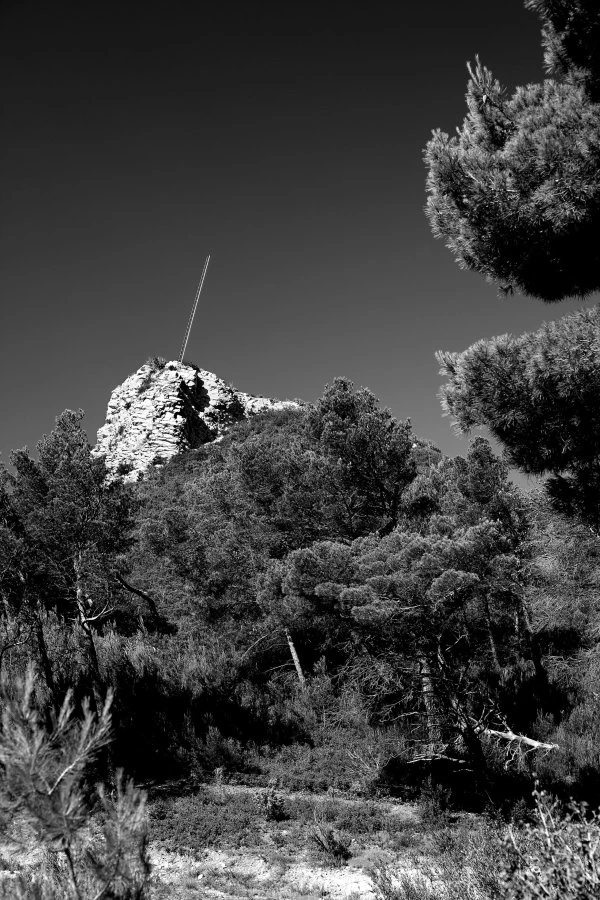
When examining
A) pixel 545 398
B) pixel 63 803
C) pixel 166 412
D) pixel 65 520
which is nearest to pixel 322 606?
pixel 65 520

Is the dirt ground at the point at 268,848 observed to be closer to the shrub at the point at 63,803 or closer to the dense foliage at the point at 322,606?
the dense foliage at the point at 322,606

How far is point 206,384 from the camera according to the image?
106 metres

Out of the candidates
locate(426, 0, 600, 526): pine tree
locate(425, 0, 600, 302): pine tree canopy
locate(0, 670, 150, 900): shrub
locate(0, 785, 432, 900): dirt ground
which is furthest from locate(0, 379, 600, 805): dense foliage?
locate(0, 670, 150, 900): shrub

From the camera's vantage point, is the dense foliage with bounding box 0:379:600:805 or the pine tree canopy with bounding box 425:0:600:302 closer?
the pine tree canopy with bounding box 425:0:600:302

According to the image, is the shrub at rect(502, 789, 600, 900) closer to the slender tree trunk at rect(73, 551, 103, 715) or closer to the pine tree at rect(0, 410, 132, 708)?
the pine tree at rect(0, 410, 132, 708)

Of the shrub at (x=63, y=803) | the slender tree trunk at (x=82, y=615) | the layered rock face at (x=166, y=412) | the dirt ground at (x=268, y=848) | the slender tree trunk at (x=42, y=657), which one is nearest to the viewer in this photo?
the shrub at (x=63, y=803)

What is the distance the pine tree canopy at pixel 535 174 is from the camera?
4.32 metres

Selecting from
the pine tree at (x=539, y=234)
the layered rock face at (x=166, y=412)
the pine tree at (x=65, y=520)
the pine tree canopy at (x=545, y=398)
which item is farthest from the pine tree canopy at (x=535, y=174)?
the layered rock face at (x=166, y=412)

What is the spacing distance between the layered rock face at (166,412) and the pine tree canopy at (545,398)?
60565 mm

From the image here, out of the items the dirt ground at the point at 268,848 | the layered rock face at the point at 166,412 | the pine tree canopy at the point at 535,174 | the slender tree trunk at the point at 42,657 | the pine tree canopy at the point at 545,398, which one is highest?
the layered rock face at the point at 166,412

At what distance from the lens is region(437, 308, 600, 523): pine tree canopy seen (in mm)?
4840

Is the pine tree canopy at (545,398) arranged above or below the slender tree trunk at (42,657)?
above

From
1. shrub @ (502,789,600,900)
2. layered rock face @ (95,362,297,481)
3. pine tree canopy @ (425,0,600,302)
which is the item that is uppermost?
layered rock face @ (95,362,297,481)

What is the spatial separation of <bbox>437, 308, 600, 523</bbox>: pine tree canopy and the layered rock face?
6056 centimetres
